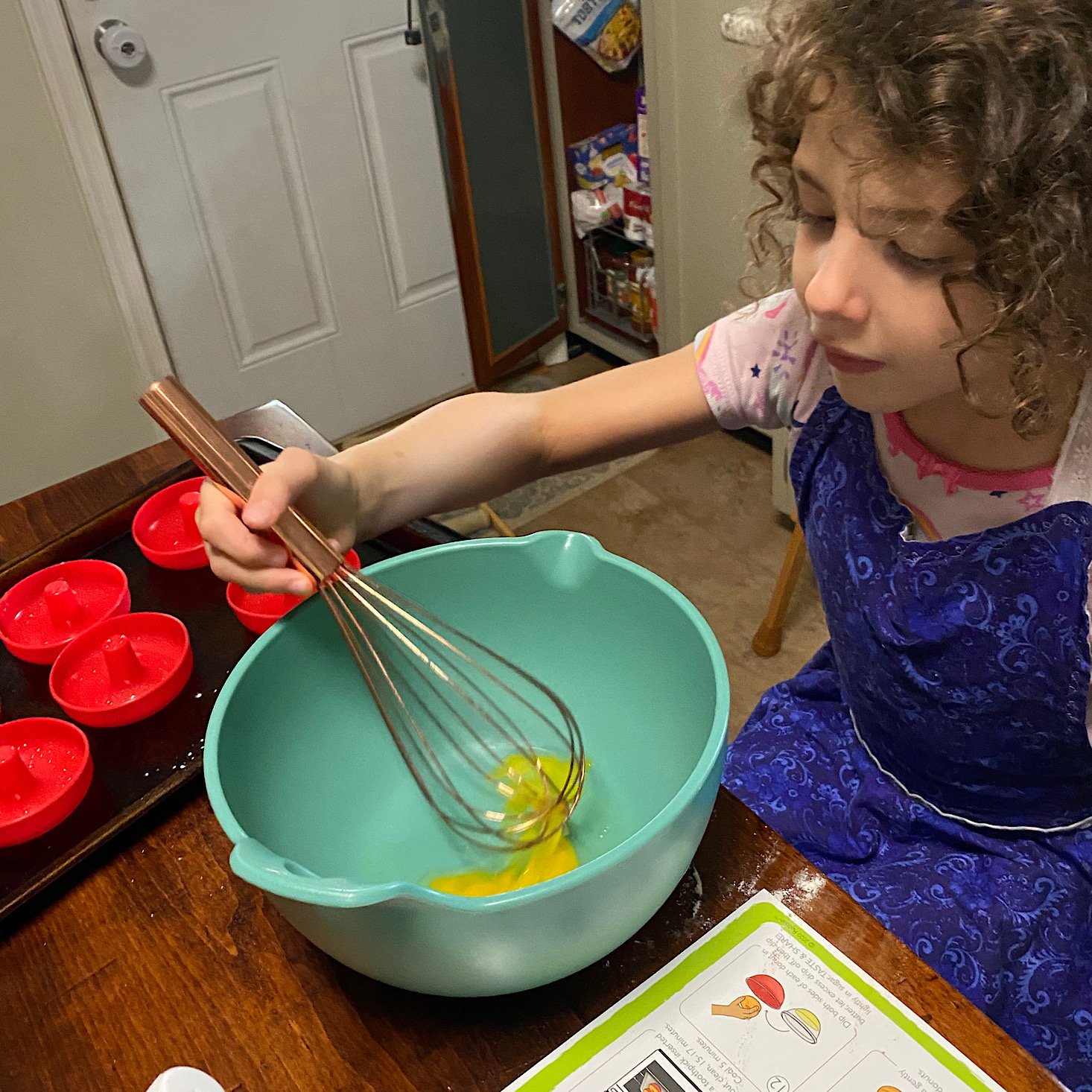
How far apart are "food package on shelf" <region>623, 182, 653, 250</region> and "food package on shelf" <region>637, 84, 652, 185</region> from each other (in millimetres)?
24

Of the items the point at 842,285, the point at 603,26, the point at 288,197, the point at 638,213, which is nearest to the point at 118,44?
the point at 288,197

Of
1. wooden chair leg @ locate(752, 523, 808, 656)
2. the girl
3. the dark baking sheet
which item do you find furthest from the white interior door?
the girl

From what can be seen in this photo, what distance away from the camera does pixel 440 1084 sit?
0.50 meters

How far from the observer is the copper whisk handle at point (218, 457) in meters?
0.59

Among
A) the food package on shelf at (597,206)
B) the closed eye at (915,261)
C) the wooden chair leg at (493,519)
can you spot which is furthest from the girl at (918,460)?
the food package on shelf at (597,206)

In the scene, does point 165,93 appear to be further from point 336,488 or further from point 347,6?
point 336,488

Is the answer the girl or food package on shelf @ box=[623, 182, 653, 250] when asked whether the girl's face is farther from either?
food package on shelf @ box=[623, 182, 653, 250]

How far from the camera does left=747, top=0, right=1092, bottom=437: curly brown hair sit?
0.49 metres

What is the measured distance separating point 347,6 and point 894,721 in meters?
1.83

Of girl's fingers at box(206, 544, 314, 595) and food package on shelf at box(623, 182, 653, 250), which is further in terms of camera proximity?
food package on shelf at box(623, 182, 653, 250)

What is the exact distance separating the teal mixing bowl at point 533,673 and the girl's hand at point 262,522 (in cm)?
3

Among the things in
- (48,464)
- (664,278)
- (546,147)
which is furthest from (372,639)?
(546,147)

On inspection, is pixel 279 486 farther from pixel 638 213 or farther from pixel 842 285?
pixel 638 213

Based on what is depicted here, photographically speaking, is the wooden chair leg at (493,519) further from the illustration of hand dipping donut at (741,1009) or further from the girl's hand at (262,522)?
the illustration of hand dipping donut at (741,1009)
